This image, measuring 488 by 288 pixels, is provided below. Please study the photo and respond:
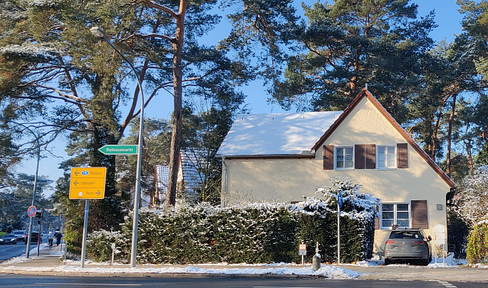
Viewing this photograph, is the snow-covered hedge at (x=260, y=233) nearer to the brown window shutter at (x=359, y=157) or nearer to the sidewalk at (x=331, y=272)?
the sidewalk at (x=331, y=272)

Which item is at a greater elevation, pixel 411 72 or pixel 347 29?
pixel 347 29

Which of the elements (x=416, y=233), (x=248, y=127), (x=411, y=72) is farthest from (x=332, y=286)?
(x=411, y=72)

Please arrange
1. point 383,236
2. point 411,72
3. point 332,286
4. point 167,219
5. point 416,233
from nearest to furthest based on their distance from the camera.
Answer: point 332,286 → point 416,233 → point 167,219 → point 383,236 → point 411,72

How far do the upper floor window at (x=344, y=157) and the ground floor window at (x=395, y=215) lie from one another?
298 centimetres

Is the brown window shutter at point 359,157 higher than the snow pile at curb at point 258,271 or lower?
higher

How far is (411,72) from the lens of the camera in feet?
129

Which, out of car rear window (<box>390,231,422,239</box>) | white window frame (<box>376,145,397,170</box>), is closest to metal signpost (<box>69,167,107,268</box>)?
car rear window (<box>390,231,422,239</box>)

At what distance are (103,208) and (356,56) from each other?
73.0 ft

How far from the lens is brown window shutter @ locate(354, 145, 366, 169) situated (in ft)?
95.8

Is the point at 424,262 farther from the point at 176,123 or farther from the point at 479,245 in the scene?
the point at 176,123

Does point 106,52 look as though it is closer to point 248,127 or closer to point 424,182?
point 248,127

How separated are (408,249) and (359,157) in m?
9.00

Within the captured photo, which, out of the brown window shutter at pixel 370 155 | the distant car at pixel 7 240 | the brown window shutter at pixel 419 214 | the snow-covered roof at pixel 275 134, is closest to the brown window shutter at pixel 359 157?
the brown window shutter at pixel 370 155

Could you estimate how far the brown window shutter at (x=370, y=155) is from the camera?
2908cm
